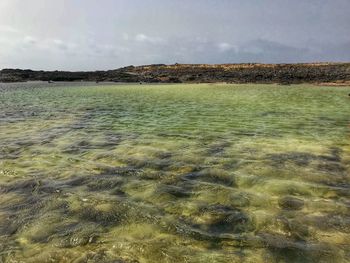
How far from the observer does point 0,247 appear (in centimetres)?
618

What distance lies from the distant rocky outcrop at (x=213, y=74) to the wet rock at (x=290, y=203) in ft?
177

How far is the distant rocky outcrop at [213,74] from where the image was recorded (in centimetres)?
6275

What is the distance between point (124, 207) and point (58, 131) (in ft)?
34.8

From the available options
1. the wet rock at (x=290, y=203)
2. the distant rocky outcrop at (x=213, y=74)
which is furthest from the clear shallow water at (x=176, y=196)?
the distant rocky outcrop at (x=213, y=74)

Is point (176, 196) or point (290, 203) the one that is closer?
point (290, 203)

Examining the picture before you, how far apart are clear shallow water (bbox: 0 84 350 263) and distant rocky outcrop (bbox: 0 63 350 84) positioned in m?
48.8

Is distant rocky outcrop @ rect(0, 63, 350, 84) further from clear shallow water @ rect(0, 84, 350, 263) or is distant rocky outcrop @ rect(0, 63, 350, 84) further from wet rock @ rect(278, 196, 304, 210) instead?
wet rock @ rect(278, 196, 304, 210)

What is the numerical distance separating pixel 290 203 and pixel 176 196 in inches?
95.2

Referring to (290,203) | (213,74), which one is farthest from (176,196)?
(213,74)

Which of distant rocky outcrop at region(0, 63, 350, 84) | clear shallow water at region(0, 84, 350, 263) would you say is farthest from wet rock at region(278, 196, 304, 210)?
distant rocky outcrop at region(0, 63, 350, 84)

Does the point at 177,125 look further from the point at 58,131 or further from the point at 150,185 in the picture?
the point at 150,185

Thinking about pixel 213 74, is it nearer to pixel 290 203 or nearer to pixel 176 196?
pixel 176 196

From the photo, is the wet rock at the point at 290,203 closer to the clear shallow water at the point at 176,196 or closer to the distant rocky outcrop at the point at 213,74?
the clear shallow water at the point at 176,196

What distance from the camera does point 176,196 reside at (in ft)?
28.0
